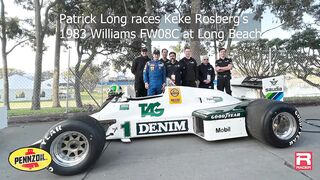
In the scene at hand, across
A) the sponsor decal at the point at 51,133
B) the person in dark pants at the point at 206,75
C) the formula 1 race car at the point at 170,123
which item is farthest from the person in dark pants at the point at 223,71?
the sponsor decal at the point at 51,133

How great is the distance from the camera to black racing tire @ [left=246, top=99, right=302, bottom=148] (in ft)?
13.0

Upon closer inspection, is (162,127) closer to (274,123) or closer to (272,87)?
(274,123)

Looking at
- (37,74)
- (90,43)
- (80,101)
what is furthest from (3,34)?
(80,101)

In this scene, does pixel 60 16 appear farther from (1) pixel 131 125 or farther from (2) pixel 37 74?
(1) pixel 131 125

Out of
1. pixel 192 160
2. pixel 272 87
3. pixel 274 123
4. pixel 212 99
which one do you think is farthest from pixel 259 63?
pixel 192 160

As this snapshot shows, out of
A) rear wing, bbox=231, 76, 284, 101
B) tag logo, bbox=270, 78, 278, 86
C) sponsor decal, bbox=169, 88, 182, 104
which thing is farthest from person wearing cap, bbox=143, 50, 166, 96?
tag logo, bbox=270, 78, 278, 86

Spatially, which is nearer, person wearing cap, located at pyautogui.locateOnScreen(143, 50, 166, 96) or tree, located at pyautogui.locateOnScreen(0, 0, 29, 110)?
person wearing cap, located at pyautogui.locateOnScreen(143, 50, 166, 96)

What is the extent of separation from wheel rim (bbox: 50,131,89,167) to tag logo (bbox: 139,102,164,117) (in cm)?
137

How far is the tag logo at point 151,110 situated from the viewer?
15.3 ft

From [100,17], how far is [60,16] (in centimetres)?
270

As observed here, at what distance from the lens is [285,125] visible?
4258mm

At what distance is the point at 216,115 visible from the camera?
4273 millimetres

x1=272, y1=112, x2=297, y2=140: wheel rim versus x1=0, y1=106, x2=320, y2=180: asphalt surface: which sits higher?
x1=272, y1=112, x2=297, y2=140: wheel rim

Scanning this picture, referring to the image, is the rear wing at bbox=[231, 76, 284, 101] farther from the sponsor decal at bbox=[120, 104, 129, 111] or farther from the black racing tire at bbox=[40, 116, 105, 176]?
the black racing tire at bbox=[40, 116, 105, 176]
